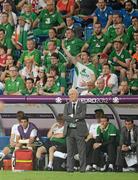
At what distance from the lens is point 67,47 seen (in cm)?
1391

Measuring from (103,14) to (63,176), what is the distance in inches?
191

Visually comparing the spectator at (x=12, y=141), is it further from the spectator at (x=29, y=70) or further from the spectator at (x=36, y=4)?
the spectator at (x=36, y=4)

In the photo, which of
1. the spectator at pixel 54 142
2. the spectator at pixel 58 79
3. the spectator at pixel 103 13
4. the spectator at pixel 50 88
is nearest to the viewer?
the spectator at pixel 54 142

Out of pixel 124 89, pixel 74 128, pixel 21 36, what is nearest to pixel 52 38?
pixel 21 36

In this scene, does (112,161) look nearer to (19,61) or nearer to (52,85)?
(52,85)

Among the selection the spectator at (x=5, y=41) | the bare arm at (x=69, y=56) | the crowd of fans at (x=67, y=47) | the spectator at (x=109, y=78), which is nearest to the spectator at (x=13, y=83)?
the crowd of fans at (x=67, y=47)

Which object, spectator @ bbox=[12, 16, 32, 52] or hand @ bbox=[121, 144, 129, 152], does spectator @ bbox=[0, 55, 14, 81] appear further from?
hand @ bbox=[121, 144, 129, 152]

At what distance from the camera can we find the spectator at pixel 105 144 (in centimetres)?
1177

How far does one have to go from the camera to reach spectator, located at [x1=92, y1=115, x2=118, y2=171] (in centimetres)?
1177

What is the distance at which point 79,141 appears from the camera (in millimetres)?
11680

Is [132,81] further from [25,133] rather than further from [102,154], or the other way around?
[25,133]

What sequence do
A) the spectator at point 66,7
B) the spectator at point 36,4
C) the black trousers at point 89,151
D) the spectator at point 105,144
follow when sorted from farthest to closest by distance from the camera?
the spectator at point 36,4 < the spectator at point 66,7 < the black trousers at point 89,151 < the spectator at point 105,144

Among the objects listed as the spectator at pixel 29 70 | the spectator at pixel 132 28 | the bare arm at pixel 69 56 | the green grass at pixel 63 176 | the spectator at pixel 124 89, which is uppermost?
the spectator at pixel 132 28

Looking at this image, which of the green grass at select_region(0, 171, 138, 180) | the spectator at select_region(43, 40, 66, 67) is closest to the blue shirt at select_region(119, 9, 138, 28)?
the spectator at select_region(43, 40, 66, 67)
